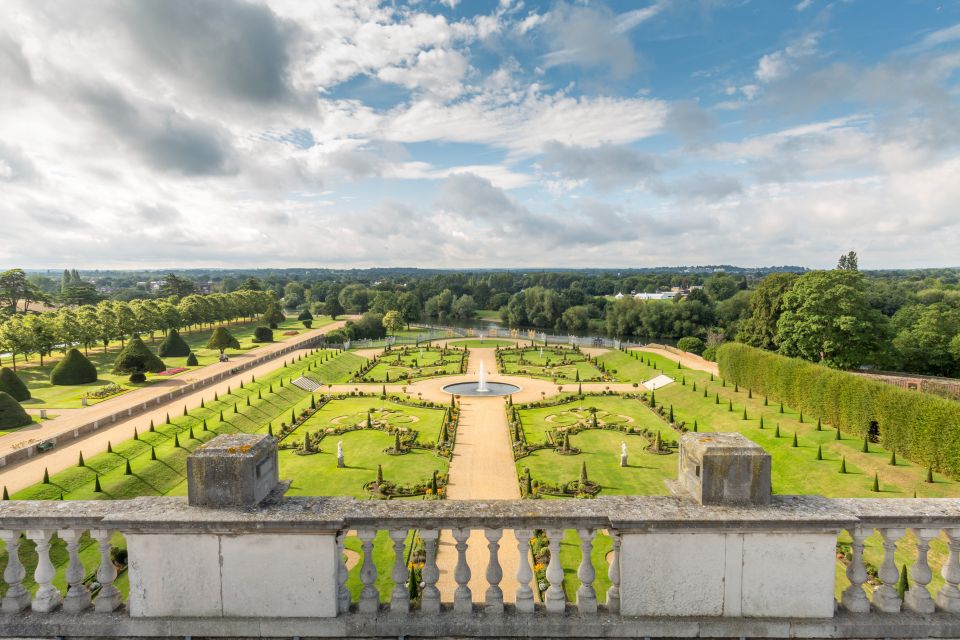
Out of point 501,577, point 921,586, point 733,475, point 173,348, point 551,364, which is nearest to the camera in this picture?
point 501,577

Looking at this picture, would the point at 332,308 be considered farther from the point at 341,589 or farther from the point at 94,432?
the point at 341,589

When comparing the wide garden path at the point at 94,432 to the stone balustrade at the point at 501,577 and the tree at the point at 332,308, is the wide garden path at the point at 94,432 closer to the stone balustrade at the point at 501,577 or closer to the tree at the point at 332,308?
the stone balustrade at the point at 501,577

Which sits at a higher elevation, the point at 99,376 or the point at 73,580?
the point at 73,580

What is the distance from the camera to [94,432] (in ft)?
110

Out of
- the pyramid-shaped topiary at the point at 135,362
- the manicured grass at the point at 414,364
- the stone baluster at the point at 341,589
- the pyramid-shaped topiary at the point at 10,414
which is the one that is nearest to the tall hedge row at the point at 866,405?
the stone baluster at the point at 341,589

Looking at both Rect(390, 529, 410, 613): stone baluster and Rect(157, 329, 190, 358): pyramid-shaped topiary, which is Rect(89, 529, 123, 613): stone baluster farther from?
Rect(157, 329, 190, 358): pyramid-shaped topiary

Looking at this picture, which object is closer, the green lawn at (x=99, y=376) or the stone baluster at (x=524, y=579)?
the stone baluster at (x=524, y=579)

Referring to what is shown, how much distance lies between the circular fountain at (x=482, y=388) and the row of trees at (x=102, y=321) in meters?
41.1

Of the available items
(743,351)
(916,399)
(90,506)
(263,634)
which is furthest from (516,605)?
(743,351)

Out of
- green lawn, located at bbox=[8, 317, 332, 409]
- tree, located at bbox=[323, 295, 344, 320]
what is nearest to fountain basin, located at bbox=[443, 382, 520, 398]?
green lawn, located at bbox=[8, 317, 332, 409]

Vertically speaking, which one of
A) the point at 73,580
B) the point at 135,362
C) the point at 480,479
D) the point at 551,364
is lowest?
the point at 480,479

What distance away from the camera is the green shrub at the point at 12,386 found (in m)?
39.6

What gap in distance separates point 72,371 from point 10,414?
609 inches

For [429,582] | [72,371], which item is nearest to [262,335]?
[72,371]
